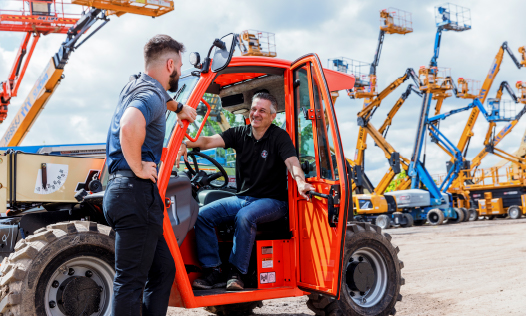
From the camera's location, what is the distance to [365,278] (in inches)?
192

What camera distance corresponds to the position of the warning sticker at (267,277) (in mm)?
4422

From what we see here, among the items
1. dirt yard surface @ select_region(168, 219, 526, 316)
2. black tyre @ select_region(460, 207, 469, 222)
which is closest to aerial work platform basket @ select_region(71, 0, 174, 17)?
dirt yard surface @ select_region(168, 219, 526, 316)

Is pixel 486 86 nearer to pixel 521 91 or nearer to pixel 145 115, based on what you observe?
pixel 521 91

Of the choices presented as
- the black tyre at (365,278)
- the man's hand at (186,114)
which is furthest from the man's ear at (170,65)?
the black tyre at (365,278)

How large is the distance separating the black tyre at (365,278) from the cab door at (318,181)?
1.55 feet

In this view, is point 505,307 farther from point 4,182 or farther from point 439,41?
point 439,41

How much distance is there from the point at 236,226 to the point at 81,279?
128cm

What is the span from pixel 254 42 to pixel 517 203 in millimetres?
15400

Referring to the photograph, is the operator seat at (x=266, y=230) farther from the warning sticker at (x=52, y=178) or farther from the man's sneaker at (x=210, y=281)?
the warning sticker at (x=52, y=178)

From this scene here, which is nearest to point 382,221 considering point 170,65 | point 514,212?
point 514,212

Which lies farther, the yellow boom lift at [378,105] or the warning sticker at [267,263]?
the yellow boom lift at [378,105]

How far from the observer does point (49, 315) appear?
3.46m

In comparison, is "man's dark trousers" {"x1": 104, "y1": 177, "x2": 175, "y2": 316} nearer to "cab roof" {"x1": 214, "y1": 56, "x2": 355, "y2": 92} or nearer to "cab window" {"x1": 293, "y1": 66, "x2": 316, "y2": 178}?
"cab roof" {"x1": 214, "y1": 56, "x2": 355, "y2": 92}

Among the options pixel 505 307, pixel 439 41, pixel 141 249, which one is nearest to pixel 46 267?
pixel 141 249
